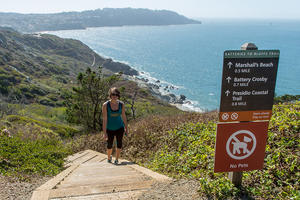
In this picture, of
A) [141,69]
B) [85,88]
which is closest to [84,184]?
[85,88]

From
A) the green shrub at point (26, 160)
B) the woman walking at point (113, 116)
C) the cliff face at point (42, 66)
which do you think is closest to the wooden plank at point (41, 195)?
the green shrub at point (26, 160)

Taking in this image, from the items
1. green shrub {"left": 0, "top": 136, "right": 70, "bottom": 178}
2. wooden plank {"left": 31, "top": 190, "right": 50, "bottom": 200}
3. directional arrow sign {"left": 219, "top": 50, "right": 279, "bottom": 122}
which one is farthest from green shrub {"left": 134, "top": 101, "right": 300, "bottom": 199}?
green shrub {"left": 0, "top": 136, "right": 70, "bottom": 178}

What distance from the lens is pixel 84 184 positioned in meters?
4.67

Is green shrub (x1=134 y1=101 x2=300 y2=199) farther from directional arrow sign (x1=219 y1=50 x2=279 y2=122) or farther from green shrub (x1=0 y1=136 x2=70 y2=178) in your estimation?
green shrub (x1=0 y1=136 x2=70 y2=178)

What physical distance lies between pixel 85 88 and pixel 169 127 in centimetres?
836

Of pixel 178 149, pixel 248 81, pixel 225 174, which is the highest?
pixel 248 81

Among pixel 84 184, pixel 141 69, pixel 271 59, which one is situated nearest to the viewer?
pixel 271 59

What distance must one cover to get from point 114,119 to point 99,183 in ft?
5.87

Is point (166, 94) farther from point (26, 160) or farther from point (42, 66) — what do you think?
point (26, 160)

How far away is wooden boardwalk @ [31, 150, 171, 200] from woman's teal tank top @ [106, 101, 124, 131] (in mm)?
934

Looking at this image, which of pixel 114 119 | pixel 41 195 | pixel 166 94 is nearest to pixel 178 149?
pixel 114 119

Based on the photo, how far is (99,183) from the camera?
4.69 m

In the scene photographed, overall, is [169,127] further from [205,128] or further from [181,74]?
[181,74]

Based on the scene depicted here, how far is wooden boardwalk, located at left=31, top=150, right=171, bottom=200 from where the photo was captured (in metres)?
4.05
